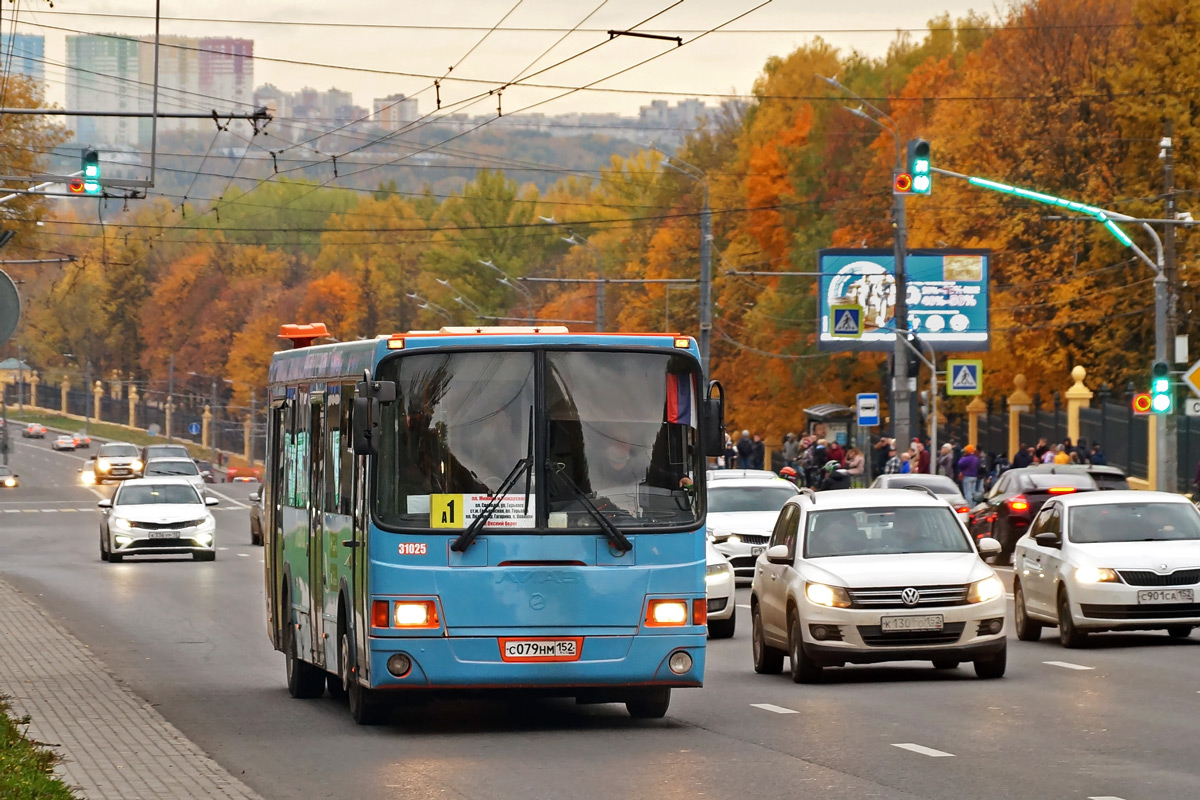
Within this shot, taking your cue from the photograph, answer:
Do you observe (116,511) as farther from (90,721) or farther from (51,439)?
(51,439)

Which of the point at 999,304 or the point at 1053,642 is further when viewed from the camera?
the point at 999,304

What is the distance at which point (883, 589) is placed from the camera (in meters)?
17.5

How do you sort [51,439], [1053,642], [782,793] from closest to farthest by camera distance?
1. [782,793]
2. [1053,642]
3. [51,439]

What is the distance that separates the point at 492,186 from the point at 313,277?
30.8m

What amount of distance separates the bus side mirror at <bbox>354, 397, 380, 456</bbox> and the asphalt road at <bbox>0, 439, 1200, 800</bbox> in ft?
5.68

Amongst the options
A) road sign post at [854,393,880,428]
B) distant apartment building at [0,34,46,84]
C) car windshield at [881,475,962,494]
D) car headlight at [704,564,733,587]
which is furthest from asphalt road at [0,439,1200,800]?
road sign post at [854,393,880,428]

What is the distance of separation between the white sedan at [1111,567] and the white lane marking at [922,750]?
24.4 feet

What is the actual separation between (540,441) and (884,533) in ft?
16.8

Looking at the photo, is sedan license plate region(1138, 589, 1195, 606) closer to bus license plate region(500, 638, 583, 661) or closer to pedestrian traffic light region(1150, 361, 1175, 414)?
bus license plate region(500, 638, 583, 661)

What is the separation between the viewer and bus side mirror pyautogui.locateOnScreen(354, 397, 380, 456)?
45.9ft

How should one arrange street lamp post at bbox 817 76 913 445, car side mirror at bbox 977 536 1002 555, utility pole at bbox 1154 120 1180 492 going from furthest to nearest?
street lamp post at bbox 817 76 913 445
utility pole at bbox 1154 120 1180 492
car side mirror at bbox 977 536 1002 555

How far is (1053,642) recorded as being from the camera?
2181cm

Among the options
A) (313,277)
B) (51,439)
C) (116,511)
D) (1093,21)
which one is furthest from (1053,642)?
(51,439)

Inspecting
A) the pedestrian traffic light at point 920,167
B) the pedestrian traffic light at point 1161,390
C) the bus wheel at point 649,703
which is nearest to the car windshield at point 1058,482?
the pedestrian traffic light at point 1161,390
